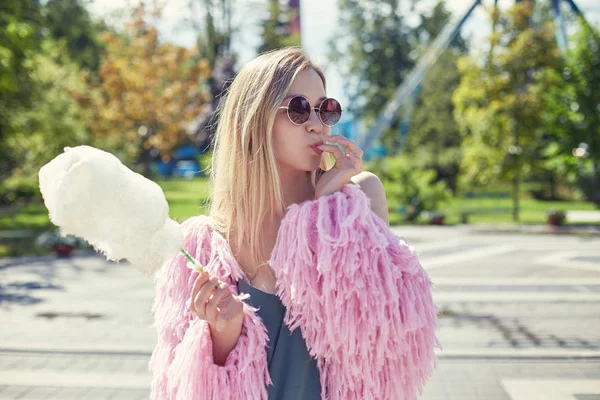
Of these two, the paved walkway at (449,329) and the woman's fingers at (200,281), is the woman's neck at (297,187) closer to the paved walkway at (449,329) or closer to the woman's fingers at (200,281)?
the woman's fingers at (200,281)

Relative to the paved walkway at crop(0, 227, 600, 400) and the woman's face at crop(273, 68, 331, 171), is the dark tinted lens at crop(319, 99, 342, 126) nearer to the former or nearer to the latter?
the woman's face at crop(273, 68, 331, 171)

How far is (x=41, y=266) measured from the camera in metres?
12.3

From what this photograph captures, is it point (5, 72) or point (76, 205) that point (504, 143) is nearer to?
point (5, 72)

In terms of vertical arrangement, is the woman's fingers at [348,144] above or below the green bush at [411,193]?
above

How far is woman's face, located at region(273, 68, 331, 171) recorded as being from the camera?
174cm

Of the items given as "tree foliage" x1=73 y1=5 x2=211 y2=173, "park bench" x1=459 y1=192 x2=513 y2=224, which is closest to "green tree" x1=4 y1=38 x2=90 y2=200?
"tree foliage" x1=73 y1=5 x2=211 y2=173

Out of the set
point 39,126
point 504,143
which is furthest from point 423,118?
point 39,126

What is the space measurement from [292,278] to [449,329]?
545cm

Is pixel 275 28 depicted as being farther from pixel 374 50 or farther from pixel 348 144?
pixel 348 144

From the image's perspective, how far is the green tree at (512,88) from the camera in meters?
18.8

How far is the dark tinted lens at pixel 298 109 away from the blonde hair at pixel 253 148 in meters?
0.04

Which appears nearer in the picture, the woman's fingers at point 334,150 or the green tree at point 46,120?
the woman's fingers at point 334,150

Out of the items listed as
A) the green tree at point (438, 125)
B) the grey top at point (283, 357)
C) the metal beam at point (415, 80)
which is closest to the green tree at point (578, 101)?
the metal beam at point (415, 80)

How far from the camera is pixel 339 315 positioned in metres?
1.60
